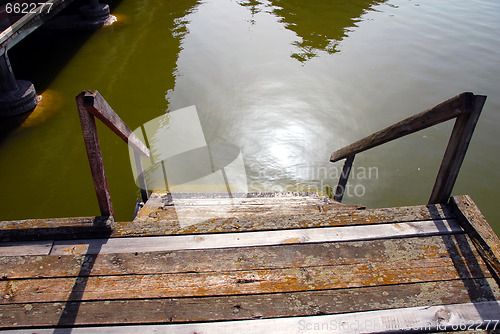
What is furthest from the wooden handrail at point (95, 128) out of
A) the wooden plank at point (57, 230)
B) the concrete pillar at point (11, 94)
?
the concrete pillar at point (11, 94)

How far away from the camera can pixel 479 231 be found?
7.59 feet

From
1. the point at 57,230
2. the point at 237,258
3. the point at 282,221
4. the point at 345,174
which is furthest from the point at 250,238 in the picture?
the point at 345,174

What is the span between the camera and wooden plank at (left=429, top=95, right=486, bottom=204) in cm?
220

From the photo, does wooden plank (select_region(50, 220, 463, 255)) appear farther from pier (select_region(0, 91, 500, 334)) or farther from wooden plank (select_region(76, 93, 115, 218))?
wooden plank (select_region(76, 93, 115, 218))

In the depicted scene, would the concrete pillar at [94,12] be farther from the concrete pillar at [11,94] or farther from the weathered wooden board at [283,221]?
the weathered wooden board at [283,221]

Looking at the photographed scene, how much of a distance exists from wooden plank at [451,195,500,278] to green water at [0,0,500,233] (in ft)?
8.64

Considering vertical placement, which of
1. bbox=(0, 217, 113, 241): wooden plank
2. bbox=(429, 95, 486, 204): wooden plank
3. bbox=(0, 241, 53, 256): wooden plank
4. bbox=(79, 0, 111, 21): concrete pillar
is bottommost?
bbox=(79, 0, 111, 21): concrete pillar

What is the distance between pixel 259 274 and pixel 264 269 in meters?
0.05

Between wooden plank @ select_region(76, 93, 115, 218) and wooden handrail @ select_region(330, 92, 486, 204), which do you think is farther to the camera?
wooden handrail @ select_region(330, 92, 486, 204)

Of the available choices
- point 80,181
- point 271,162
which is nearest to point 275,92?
point 271,162

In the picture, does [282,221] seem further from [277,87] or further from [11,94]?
[11,94]

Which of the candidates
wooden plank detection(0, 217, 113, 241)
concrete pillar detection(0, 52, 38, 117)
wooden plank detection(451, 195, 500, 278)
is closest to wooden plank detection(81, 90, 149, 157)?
wooden plank detection(0, 217, 113, 241)

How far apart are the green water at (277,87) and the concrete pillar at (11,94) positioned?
439 mm

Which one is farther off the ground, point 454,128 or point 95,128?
point 95,128
